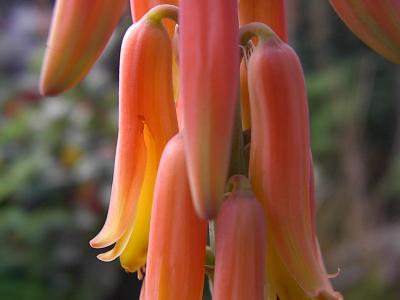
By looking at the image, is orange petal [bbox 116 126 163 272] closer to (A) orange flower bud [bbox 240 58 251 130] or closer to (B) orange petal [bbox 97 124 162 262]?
(B) orange petal [bbox 97 124 162 262]

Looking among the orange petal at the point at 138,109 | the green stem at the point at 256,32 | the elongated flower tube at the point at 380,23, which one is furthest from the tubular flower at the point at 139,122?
the elongated flower tube at the point at 380,23

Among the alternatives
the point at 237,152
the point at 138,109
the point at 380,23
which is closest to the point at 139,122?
the point at 138,109

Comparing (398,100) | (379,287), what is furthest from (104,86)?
(398,100)

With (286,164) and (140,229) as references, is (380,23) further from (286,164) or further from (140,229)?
(140,229)

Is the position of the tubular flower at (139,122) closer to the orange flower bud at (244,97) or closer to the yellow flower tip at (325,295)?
the orange flower bud at (244,97)

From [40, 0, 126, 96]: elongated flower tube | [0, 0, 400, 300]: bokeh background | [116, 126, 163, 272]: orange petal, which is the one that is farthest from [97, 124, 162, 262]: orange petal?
[0, 0, 400, 300]: bokeh background

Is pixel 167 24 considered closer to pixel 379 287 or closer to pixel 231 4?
pixel 231 4
